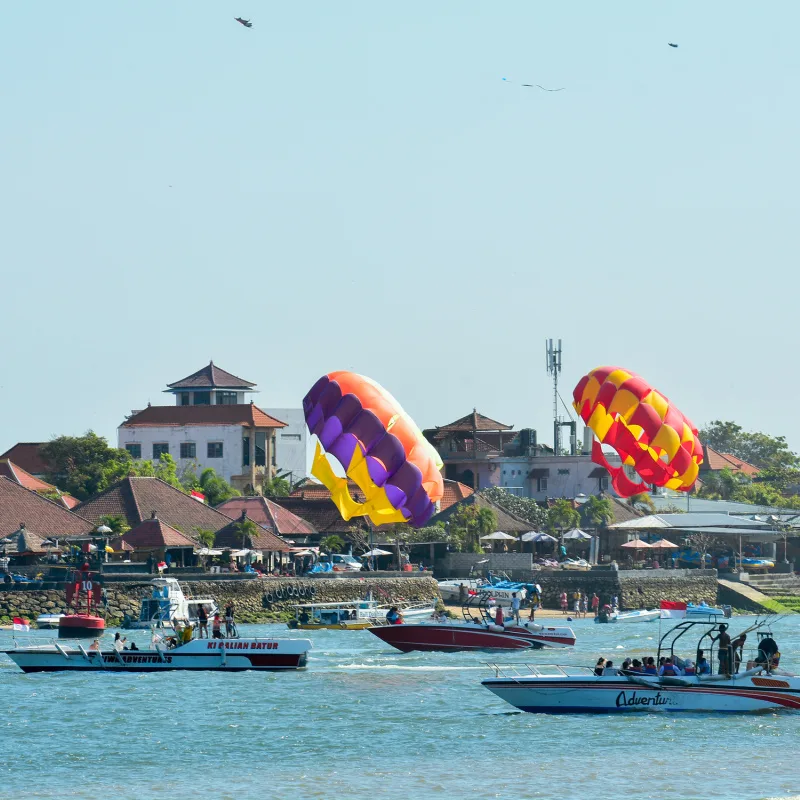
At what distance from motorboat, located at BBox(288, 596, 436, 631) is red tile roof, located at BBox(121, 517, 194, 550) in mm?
8116

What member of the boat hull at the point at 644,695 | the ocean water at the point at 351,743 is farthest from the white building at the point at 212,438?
the boat hull at the point at 644,695

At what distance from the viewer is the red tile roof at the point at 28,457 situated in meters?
110

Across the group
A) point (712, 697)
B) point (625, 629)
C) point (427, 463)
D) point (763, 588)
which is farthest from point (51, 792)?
point (763, 588)

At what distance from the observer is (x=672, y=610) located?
7894 centimetres

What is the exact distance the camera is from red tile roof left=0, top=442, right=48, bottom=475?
360ft

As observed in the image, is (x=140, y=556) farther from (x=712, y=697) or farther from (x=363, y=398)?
(x=712, y=697)

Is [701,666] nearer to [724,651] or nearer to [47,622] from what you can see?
[724,651]

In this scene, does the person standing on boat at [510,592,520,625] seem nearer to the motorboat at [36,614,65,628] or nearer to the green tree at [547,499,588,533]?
the motorboat at [36,614,65,628]

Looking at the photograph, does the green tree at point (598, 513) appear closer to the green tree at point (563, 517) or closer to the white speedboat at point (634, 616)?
the green tree at point (563, 517)

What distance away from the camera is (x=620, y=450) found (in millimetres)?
61656

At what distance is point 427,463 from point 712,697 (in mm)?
16231

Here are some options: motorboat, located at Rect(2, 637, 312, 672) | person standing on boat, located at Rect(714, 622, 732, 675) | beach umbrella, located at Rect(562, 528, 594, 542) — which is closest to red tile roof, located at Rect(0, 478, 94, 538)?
beach umbrella, located at Rect(562, 528, 594, 542)

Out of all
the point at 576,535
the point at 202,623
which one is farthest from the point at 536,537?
the point at 202,623

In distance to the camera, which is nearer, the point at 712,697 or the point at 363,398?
the point at 712,697
